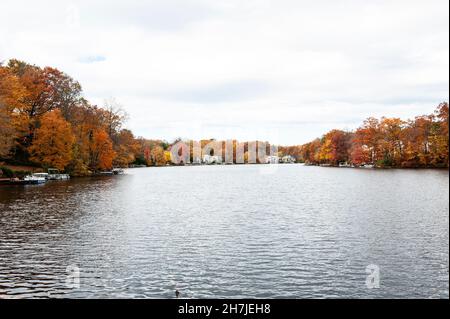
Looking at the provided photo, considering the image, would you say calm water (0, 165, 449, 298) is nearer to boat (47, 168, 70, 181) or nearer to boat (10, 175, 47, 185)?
boat (10, 175, 47, 185)

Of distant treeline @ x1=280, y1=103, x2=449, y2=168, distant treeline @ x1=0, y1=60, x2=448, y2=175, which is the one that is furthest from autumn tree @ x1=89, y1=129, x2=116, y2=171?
distant treeline @ x1=280, y1=103, x2=449, y2=168

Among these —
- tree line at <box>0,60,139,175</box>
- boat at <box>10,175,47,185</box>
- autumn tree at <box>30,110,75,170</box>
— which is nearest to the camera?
boat at <box>10,175,47,185</box>

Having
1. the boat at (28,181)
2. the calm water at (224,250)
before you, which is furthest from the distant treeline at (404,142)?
the boat at (28,181)

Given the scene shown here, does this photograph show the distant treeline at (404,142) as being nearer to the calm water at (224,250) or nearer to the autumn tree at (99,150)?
the calm water at (224,250)

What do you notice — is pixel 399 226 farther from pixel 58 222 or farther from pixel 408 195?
pixel 58 222

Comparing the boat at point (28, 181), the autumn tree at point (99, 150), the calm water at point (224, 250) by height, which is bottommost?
the calm water at point (224, 250)

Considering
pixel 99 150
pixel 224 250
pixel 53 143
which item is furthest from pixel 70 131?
pixel 224 250

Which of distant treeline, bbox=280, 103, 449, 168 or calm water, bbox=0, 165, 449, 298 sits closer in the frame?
calm water, bbox=0, 165, 449, 298

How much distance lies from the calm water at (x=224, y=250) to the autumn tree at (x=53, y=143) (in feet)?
150

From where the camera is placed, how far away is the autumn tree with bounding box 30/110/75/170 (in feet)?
284

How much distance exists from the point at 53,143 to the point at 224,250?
7611cm

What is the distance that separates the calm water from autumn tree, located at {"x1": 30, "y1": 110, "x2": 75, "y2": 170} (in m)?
45.7

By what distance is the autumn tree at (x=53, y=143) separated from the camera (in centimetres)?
8669
